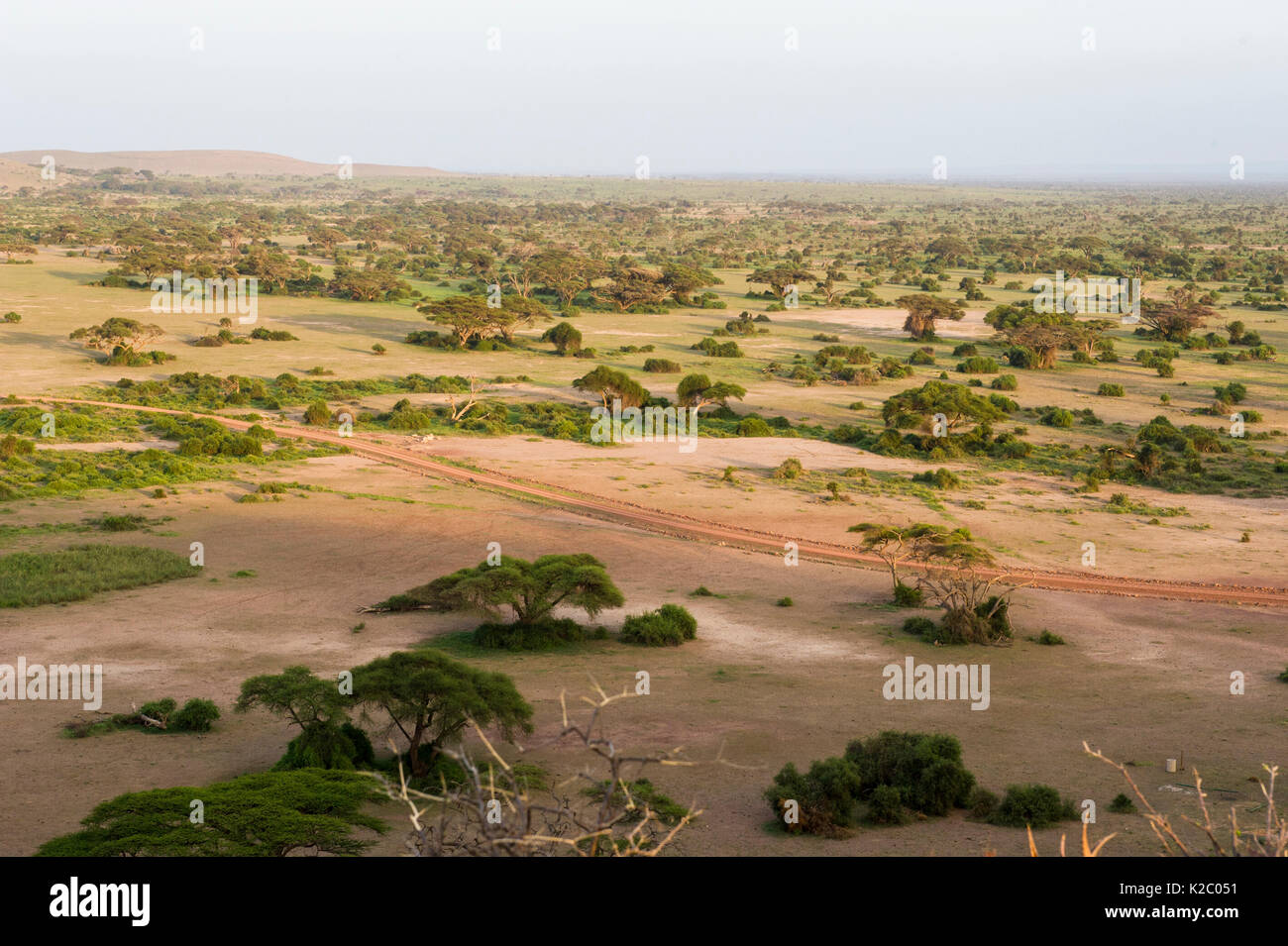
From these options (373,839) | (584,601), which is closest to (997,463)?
(584,601)

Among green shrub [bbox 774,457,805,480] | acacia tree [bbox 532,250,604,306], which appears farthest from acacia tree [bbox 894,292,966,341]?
green shrub [bbox 774,457,805,480]

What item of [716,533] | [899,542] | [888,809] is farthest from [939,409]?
[888,809]

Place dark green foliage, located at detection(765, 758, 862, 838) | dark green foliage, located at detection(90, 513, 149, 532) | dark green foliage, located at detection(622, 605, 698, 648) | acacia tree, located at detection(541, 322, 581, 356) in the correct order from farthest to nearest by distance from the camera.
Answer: acacia tree, located at detection(541, 322, 581, 356) < dark green foliage, located at detection(90, 513, 149, 532) < dark green foliage, located at detection(622, 605, 698, 648) < dark green foliage, located at detection(765, 758, 862, 838)

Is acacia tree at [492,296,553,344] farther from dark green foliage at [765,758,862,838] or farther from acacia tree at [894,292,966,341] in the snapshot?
dark green foliage at [765,758,862,838]

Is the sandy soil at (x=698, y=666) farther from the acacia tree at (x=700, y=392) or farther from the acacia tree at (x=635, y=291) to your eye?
the acacia tree at (x=635, y=291)

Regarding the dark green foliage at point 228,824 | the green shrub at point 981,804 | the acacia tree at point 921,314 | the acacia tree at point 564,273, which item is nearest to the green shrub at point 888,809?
the green shrub at point 981,804
